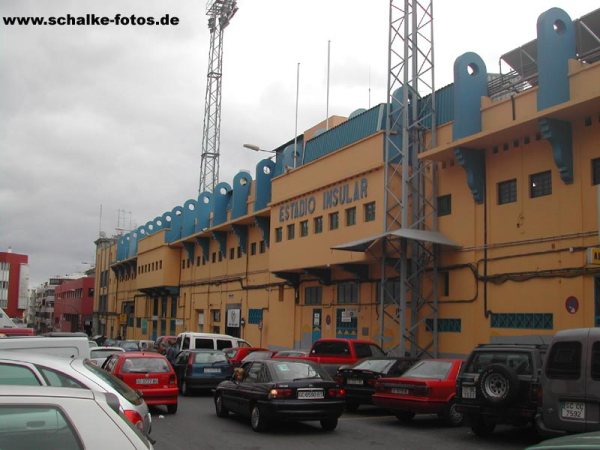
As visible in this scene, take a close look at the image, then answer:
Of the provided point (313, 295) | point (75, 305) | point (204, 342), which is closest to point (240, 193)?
point (313, 295)

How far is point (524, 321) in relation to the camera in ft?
64.3

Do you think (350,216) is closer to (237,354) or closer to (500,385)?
(237,354)

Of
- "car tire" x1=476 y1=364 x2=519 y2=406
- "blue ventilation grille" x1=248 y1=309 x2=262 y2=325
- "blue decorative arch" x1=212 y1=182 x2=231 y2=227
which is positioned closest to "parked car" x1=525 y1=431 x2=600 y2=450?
"car tire" x1=476 y1=364 x2=519 y2=406

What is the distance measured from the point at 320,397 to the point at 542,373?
4.33 meters

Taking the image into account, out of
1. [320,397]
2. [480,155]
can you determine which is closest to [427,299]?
[480,155]

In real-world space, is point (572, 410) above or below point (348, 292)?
below

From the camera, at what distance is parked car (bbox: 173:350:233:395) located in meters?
21.4

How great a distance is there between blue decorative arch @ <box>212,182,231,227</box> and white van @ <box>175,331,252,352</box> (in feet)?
48.3

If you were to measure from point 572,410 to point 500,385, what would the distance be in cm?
172

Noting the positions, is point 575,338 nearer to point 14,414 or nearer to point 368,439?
point 368,439

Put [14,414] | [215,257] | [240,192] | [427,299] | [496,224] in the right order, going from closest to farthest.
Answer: [14,414], [496,224], [427,299], [240,192], [215,257]

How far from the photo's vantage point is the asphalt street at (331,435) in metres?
11.8

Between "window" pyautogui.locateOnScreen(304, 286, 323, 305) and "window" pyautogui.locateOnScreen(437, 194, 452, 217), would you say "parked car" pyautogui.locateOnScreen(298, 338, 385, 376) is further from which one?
"window" pyautogui.locateOnScreen(304, 286, 323, 305)

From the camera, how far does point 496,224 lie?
21.0 m
